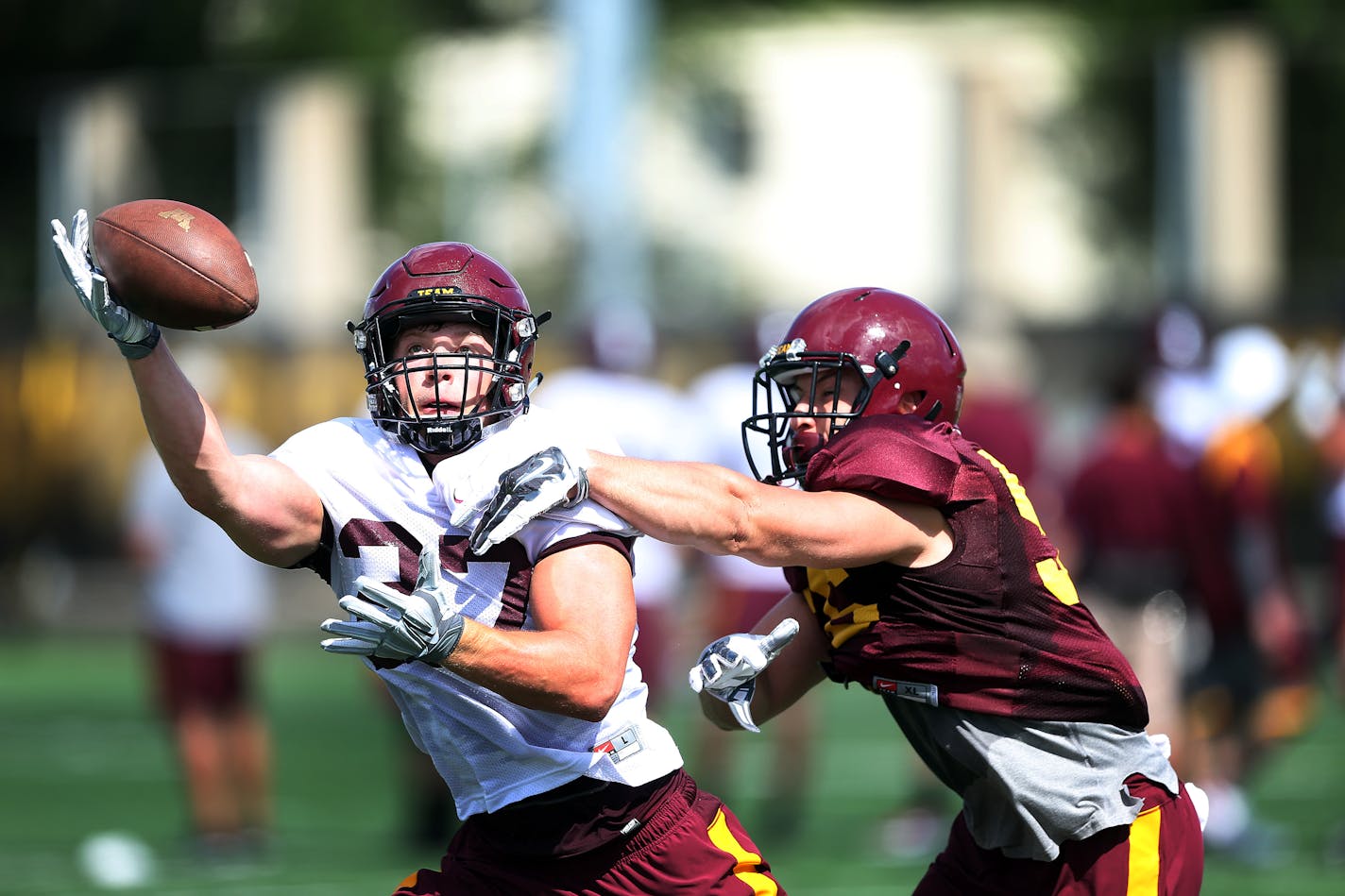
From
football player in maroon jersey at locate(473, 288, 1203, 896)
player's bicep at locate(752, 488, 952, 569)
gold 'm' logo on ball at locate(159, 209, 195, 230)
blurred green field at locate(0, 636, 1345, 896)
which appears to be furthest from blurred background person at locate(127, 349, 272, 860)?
player's bicep at locate(752, 488, 952, 569)

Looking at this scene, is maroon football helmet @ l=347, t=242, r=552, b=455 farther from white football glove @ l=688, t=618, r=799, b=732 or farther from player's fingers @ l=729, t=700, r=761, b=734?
player's fingers @ l=729, t=700, r=761, b=734

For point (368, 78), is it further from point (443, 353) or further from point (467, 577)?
point (467, 577)

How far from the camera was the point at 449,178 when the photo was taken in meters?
33.2

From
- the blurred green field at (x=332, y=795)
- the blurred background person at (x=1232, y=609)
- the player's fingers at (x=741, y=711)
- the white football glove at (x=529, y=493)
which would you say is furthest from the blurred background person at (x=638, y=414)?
the white football glove at (x=529, y=493)

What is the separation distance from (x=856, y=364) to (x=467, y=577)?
81cm

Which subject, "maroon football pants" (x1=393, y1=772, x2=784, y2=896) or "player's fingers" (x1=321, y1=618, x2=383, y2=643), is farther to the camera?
"maroon football pants" (x1=393, y1=772, x2=784, y2=896)

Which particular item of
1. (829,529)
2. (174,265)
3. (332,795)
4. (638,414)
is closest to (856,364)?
(829,529)

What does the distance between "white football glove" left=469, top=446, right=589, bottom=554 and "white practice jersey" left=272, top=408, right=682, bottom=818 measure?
0.09 meters

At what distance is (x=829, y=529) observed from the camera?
3.24 metres

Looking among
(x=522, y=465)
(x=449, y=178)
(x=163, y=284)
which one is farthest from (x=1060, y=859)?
(x=449, y=178)

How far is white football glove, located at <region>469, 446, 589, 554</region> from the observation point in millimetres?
3121

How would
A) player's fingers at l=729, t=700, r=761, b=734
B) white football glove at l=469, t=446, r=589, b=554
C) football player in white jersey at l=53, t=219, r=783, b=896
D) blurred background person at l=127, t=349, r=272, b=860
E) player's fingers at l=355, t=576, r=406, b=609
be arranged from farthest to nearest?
blurred background person at l=127, t=349, r=272, b=860 < player's fingers at l=729, t=700, r=761, b=734 < football player in white jersey at l=53, t=219, r=783, b=896 < white football glove at l=469, t=446, r=589, b=554 < player's fingers at l=355, t=576, r=406, b=609

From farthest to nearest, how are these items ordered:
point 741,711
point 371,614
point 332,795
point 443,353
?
point 332,795, point 741,711, point 443,353, point 371,614

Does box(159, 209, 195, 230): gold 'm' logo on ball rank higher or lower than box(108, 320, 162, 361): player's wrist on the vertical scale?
higher
